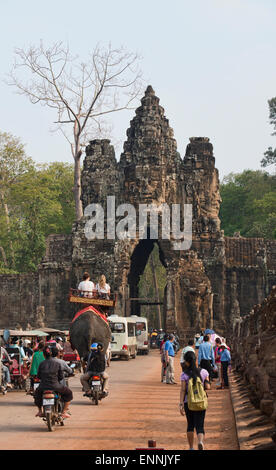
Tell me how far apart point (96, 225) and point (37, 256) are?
51.1ft

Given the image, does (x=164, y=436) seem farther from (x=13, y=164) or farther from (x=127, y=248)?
(x=13, y=164)

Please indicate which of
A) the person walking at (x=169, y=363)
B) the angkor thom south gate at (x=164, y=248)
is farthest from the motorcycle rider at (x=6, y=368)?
the angkor thom south gate at (x=164, y=248)

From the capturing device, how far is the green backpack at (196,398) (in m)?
10.2

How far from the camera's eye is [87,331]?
2072cm

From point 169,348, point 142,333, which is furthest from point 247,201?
point 169,348

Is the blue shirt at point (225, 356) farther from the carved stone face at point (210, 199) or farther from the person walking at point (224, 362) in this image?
the carved stone face at point (210, 199)

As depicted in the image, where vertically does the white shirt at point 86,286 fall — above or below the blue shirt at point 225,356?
above

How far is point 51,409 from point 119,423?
143 cm

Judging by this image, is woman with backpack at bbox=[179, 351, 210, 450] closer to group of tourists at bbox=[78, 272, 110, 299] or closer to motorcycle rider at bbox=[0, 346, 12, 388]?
motorcycle rider at bbox=[0, 346, 12, 388]

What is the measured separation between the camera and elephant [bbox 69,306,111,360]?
20719 millimetres

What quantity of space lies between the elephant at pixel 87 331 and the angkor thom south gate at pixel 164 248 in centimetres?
2244

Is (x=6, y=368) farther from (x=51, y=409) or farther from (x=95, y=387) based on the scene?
(x=51, y=409)

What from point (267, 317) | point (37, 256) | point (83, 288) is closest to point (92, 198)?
point (37, 256)

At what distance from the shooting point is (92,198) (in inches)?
1855
